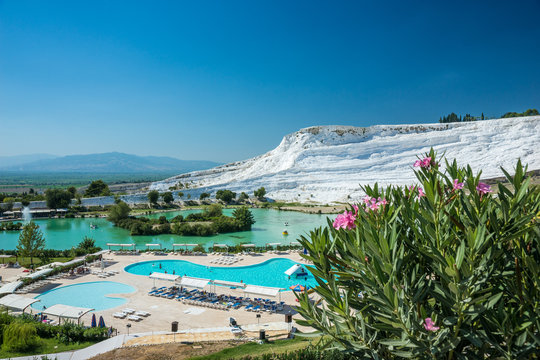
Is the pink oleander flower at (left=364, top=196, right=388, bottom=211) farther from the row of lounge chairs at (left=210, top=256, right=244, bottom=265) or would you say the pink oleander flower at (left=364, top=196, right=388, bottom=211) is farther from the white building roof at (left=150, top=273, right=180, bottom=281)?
the row of lounge chairs at (left=210, top=256, right=244, bottom=265)

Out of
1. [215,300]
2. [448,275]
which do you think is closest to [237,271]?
[215,300]

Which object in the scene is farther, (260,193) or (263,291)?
(260,193)

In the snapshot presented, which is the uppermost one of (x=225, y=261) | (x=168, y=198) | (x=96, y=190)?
(x=96, y=190)

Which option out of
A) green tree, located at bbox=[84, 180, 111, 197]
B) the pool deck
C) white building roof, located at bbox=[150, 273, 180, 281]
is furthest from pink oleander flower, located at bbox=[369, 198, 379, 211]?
green tree, located at bbox=[84, 180, 111, 197]

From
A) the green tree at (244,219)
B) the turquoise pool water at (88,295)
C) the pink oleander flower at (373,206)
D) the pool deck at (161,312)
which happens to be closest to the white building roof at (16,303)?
the pool deck at (161,312)

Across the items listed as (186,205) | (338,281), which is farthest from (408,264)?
(186,205)

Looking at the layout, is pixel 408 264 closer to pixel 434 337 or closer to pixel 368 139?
pixel 434 337

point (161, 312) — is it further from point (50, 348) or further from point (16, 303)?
point (16, 303)
